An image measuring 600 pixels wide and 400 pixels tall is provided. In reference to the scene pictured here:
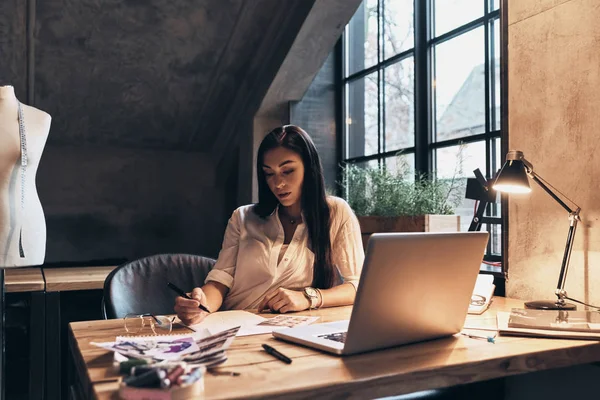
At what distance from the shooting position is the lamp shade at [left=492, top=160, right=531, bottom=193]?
172cm

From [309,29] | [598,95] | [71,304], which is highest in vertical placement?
[309,29]

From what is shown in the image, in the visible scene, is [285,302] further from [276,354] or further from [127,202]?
[127,202]

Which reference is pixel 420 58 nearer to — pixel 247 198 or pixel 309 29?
pixel 309 29

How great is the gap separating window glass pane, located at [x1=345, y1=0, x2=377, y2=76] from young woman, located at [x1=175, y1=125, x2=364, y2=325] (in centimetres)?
225

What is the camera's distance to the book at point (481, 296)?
1.73 metres

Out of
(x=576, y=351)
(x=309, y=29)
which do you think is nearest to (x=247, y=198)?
(x=309, y=29)

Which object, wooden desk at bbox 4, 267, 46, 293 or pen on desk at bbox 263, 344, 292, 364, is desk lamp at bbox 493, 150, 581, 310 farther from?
wooden desk at bbox 4, 267, 46, 293

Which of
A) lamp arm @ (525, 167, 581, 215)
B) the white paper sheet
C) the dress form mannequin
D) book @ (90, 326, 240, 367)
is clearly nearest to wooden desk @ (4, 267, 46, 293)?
the dress form mannequin

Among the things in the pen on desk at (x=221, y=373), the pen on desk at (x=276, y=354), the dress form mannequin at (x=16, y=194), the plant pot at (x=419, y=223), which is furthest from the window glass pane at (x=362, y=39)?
the pen on desk at (x=221, y=373)

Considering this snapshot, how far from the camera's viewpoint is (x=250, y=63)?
4.68m

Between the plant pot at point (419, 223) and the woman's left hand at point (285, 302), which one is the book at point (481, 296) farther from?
the plant pot at point (419, 223)

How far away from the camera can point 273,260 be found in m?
2.06

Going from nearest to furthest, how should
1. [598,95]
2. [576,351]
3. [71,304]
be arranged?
1. [576,351]
2. [598,95]
3. [71,304]

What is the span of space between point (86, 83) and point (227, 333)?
12.7 ft
